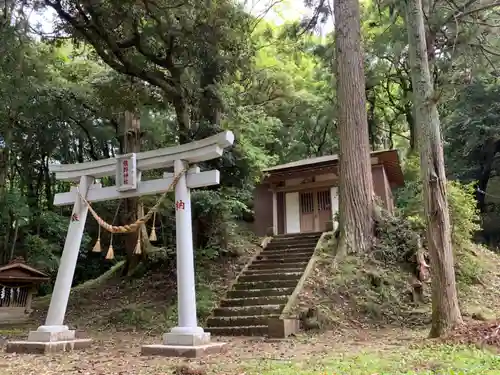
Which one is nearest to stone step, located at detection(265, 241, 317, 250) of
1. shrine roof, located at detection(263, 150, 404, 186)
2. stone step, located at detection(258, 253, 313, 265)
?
stone step, located at detection(258, 253, 313, 265)

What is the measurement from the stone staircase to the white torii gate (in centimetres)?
219

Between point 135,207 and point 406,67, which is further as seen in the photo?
point 406,67

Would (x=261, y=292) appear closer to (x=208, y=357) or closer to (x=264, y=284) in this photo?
(x=264, y=284)

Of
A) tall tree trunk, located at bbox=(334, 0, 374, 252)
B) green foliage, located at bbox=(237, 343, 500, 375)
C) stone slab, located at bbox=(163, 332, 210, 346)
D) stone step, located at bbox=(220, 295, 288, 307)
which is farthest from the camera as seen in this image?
tall tree trunk, located at bbox=(334, 0, 374, 252)

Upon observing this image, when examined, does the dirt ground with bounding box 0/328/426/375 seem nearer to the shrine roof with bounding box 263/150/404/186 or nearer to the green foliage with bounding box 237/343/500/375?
the green foliage with bounding box 237/343/500/375

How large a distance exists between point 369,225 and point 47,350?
688 centimetres

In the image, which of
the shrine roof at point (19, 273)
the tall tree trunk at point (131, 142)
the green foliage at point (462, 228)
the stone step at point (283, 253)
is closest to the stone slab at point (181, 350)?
the shrine roof at point (19, 273)

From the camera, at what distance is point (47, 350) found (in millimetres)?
6602

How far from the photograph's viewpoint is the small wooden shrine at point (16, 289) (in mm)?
9922

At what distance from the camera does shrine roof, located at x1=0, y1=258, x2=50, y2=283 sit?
9.85m

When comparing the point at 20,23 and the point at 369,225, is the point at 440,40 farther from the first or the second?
the point at 20,23

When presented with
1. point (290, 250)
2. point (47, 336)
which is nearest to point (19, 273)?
point (47, 336)

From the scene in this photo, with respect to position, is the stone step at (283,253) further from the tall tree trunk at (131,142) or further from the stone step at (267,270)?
the tall tree trunk at (131,142)

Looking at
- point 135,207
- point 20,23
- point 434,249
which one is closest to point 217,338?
point 434,249
